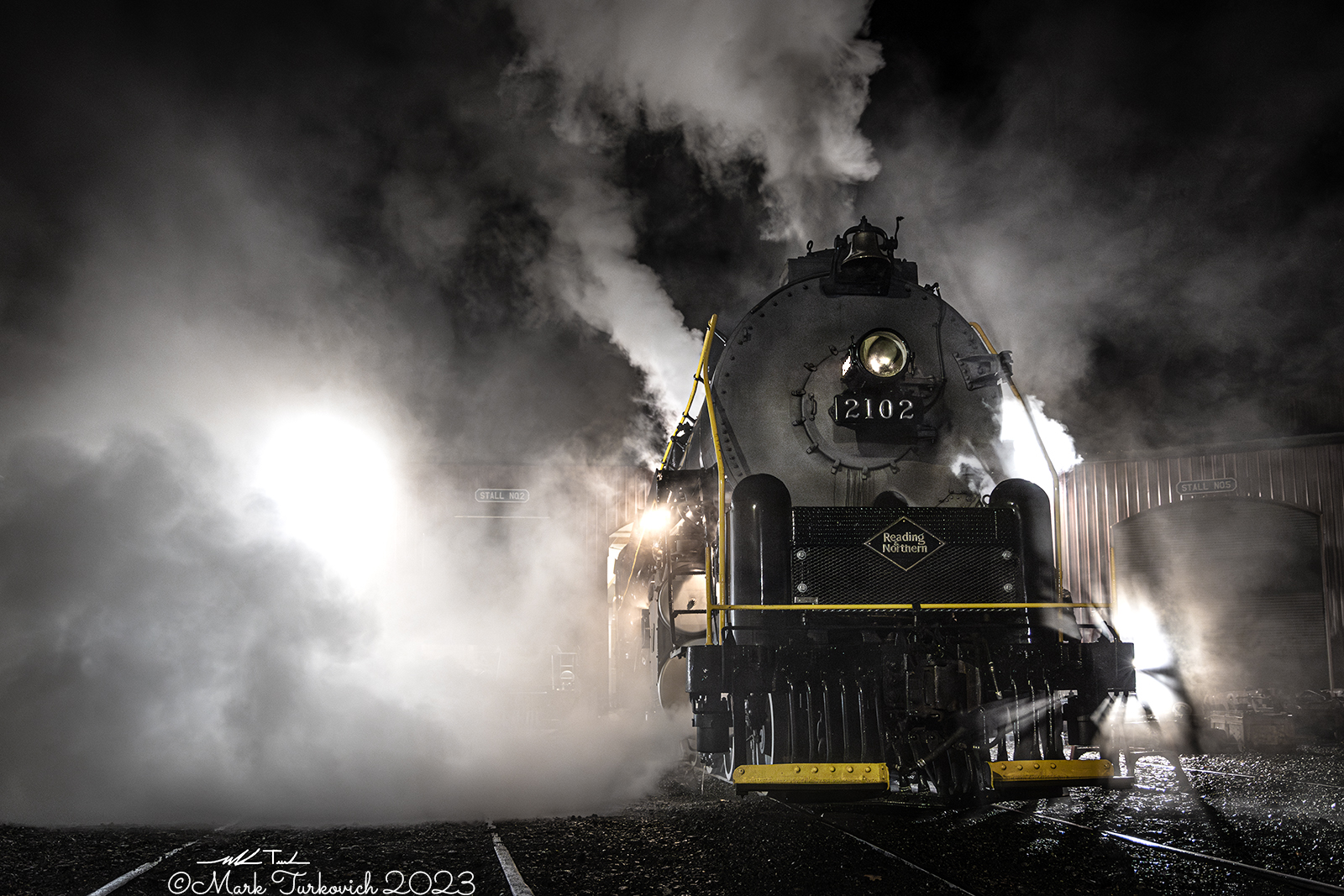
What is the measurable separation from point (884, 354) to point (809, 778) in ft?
8.89

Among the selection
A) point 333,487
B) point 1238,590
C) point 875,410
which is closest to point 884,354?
point 875,410

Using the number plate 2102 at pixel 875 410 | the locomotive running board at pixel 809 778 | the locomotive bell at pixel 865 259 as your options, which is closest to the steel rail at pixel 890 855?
the locomotive running board at pixel 809 778

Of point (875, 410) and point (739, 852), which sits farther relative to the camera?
point (875, 410)

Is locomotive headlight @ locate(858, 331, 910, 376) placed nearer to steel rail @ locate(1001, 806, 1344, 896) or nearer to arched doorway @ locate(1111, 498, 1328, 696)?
steel rail @ locate(1001, 806, 1344, 896)

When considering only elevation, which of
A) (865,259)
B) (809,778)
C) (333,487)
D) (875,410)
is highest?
(865,259)

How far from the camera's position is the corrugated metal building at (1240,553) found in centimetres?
1262

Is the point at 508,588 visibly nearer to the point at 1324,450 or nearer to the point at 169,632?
the point at 169,632

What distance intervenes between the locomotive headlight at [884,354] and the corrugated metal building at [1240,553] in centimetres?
902

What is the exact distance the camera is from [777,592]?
16.5ft

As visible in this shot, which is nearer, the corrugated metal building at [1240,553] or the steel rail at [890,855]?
the steel rail at [890,855]

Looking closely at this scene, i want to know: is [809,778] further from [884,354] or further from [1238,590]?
[1238,590]

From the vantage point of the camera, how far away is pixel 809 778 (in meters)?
4.48

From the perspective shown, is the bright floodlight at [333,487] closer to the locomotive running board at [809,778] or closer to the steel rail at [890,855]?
the steel rail at [890,855]

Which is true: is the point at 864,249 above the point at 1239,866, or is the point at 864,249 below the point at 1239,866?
above
